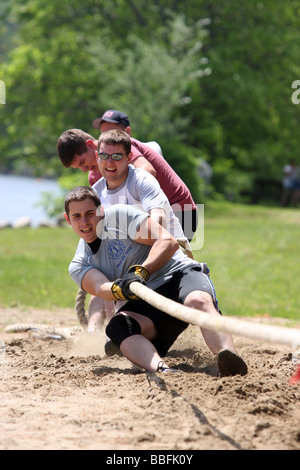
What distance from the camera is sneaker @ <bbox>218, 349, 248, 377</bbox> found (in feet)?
13.9

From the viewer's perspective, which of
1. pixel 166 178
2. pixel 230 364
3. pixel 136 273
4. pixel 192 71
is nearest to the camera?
pixel 230 364

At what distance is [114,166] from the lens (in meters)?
4.97

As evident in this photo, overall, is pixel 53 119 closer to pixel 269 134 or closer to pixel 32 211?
pixel 32 211

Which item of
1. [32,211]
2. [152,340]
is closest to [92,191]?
[152,340]

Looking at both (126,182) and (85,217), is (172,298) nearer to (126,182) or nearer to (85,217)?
(85,217)

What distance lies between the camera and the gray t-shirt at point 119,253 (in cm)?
472

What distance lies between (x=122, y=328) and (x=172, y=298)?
0.41 m

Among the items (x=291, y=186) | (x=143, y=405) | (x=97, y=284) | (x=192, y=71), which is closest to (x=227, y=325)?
(x=143, y=405)

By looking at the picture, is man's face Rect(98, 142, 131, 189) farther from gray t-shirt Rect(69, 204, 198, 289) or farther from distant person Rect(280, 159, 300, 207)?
distant person Rect(280, 159, 300, 207)

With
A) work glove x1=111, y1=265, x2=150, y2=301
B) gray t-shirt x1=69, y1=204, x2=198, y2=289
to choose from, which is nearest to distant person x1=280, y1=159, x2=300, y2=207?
gray t-shirt x1=69, y1=204, x2=198, y2=289

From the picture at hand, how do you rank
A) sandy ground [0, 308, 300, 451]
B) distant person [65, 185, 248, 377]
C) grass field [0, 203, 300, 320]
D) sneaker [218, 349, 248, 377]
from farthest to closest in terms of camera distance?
1. grass field [0, 203, 300, 320]
2. distant person [65, 185, 248, 377]
3. sneaker [218, 349, 248, 377]
4. sandy ground [0, 308, 300, 451]

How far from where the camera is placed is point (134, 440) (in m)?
3.32

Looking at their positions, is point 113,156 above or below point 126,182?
above

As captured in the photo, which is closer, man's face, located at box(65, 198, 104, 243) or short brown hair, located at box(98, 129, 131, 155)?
man's face, located at box(65, 198, 104, 243)
